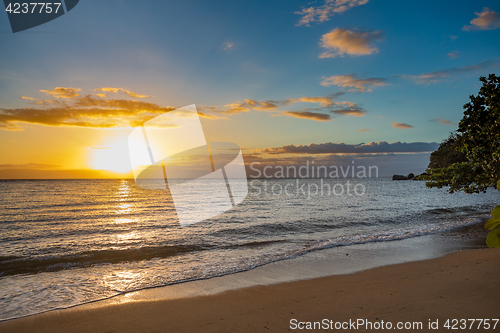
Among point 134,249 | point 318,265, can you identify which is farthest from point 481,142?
point 134,249

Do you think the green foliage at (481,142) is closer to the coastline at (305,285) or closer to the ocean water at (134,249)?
the coastline at (305,285)

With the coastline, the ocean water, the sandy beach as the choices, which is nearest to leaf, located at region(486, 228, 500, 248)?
the sandy beach

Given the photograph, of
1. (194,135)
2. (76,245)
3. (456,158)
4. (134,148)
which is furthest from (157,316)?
(456,158)

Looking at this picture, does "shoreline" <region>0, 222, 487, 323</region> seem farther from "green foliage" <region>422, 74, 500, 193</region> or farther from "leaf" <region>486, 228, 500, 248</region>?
"leaf" <region>486, 228, 500, 248</region>

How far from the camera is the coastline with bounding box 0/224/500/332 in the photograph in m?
4.63

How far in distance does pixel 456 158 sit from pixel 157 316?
4515 cm

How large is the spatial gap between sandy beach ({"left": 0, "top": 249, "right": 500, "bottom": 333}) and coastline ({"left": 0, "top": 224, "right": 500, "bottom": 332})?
0.02 m

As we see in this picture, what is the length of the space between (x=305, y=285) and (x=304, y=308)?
1.38m

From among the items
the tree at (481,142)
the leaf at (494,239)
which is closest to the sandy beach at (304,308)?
the leaf at (494,239)

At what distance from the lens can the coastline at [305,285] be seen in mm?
4633

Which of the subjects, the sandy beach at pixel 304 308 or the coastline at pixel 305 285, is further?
the coastline at pixel 305 285

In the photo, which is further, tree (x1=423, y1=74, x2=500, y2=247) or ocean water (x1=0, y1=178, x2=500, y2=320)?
tree (x1=423, y1=74, x2=500, y2=247)

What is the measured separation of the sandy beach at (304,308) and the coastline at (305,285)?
2 centimetres

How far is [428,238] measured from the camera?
11375 millimetres
